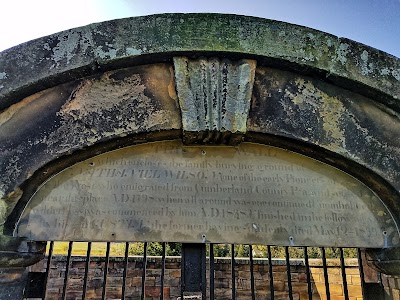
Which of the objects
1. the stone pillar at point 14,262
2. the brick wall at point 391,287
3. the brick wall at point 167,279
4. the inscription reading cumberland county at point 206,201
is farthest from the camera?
the brick wall at point 167,279

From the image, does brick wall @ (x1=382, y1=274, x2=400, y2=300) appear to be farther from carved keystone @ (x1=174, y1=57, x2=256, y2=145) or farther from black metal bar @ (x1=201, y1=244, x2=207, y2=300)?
carved keystone @ (x1=174, y1=57, x2=256, y2=145)

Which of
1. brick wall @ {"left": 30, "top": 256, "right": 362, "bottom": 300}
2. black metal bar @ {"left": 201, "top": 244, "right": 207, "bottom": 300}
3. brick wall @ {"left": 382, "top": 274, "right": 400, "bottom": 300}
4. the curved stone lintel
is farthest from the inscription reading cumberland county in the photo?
brick wall @ {"left": 30, "top": 256, "right": 362, "bottom": 300}

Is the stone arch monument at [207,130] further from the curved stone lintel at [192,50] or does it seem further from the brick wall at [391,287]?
the brick wall at [391,287]

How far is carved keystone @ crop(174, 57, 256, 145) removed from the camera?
8.13 feet

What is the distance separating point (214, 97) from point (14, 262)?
1.76 meters

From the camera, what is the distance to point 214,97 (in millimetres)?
2531

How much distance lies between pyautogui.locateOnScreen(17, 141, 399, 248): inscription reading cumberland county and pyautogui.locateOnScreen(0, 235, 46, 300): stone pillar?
0.30ft

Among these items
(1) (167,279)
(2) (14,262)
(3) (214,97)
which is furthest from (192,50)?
(1) (167,279)

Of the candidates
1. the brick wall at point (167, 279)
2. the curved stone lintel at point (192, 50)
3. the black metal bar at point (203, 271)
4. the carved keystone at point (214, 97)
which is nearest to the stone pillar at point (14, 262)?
the curved stone lintel at point (192, 50)

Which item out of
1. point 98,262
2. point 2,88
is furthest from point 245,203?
point 98,262

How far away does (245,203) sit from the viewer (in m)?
2.53

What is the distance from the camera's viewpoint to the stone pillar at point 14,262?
86.5 inches

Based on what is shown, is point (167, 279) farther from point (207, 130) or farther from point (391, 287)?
point (207, 130)

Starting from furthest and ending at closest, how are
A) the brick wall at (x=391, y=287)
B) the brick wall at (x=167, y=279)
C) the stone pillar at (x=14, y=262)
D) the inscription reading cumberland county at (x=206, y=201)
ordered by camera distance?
the brick wall at (x=167, y=279)
the brick wall at (x=391, y=287)
the inscription reading cumberland county at (x=206, y=201)
the stone pillar at (x=14, y=262)
